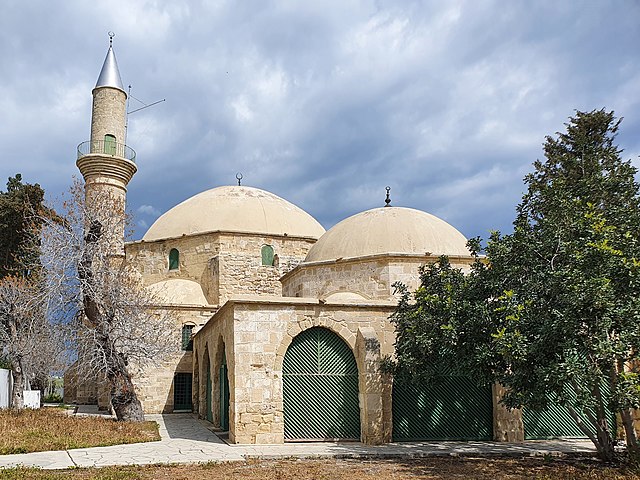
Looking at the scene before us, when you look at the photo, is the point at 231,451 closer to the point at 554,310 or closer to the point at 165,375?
the point at 554,310

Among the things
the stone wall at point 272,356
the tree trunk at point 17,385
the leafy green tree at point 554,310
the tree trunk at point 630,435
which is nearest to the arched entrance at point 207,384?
the stone wall at point 272,356

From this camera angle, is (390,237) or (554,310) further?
(390,237)

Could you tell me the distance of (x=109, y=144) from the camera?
2402 centimetres

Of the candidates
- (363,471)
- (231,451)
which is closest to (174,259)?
(231,451)

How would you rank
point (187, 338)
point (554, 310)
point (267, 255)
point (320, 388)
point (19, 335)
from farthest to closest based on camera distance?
point (267, 255) < point (19, 335) < point (187, 338) < point (320, 388) < point (554, 310)

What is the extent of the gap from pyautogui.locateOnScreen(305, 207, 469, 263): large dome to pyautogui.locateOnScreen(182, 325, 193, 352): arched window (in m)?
5.57

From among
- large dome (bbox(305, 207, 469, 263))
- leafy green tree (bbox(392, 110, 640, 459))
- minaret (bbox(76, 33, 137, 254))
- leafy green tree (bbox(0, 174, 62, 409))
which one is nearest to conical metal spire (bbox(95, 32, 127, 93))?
minaret (bbox(76, 33, 137, 254))

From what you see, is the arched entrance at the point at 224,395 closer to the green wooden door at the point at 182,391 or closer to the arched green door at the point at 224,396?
the arched green door at the point at 224,396

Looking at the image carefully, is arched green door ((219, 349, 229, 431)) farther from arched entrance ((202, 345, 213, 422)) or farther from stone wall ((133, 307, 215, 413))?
stone wall ((133, 307, 215, 413))

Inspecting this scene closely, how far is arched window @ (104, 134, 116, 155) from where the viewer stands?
23.9 m

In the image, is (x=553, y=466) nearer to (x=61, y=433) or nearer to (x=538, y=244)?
(x=538, y=244)

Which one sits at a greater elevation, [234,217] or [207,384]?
[234,217]

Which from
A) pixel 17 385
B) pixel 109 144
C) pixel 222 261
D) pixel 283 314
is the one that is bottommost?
pixel 17 385

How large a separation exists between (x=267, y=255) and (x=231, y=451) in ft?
46.2
